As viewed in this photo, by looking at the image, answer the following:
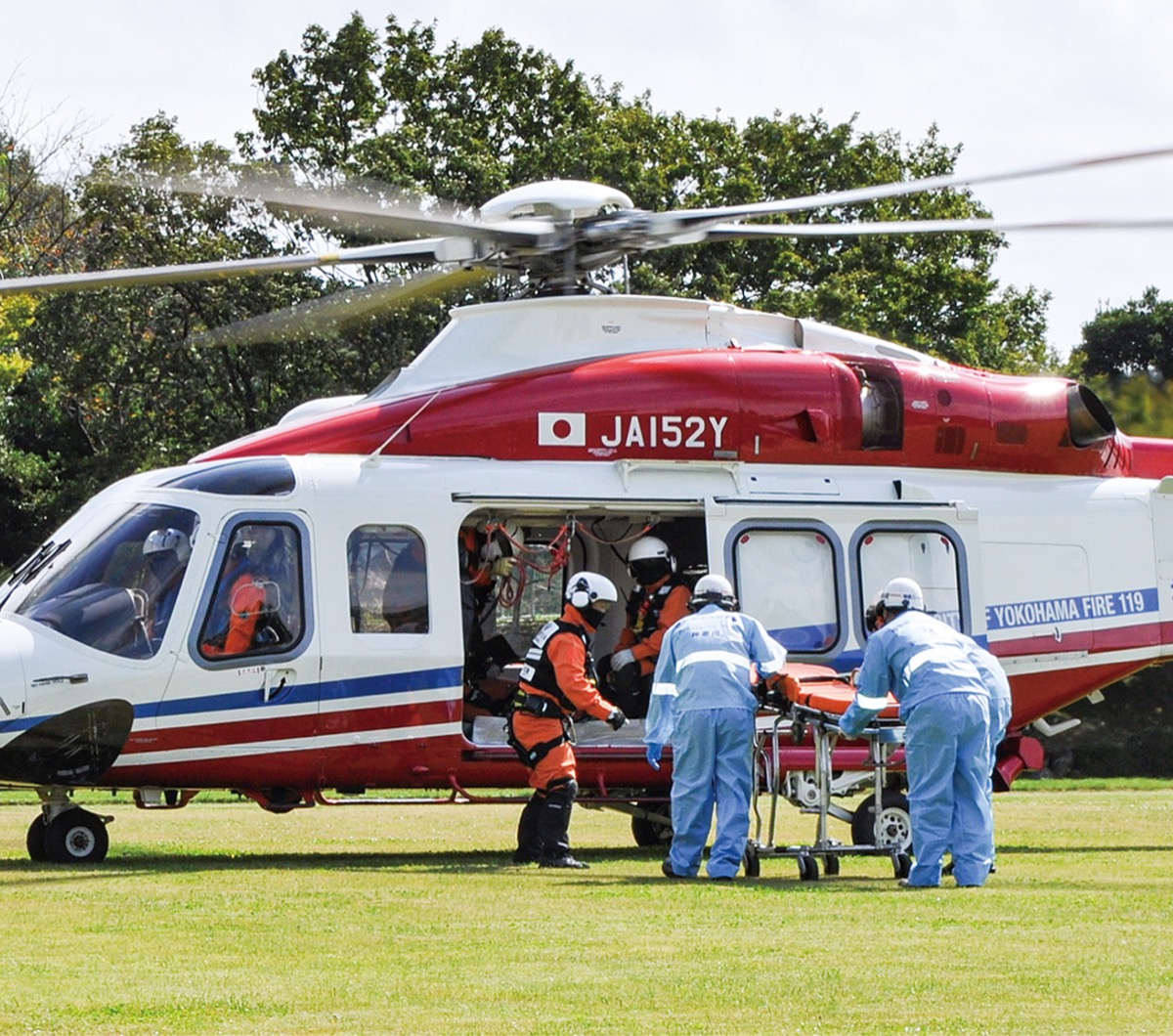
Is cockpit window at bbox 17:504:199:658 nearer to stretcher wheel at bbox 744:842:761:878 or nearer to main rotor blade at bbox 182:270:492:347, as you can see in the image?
main rotor blade at bbox 182:270:492:347

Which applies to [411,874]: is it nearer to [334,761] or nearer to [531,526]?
[334,761]

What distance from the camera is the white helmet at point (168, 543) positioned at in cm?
1383

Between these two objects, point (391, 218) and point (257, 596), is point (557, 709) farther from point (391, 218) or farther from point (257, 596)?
point (391, 218)

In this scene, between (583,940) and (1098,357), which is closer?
(583,940)

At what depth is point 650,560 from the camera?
1543 centimetres

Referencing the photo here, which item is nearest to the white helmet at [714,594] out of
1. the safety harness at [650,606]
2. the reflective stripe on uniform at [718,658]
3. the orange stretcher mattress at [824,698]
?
A: the reflective stripe on uniform at [718,658]

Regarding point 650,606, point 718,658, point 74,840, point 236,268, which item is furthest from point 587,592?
point 74,840

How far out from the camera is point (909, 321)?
38594mm

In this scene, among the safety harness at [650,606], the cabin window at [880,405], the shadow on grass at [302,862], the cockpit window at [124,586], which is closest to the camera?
the shadow on grass at [302,862]

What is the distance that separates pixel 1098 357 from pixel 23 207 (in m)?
24.0

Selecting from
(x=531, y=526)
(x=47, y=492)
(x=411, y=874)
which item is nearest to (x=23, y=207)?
(x=47, y=492)

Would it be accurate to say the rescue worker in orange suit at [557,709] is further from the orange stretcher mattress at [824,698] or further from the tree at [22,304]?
the tree at [22,304]

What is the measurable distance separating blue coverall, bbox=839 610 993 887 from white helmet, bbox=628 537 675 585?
329 cm

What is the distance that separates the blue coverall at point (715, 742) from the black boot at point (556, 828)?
0.88 metres
